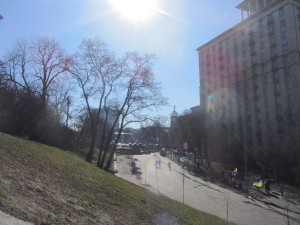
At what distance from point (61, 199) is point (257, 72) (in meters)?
82.0

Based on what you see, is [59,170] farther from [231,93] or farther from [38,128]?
[231,93]

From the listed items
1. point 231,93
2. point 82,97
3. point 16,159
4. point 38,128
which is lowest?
point 16,159

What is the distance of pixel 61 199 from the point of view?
9984 mm

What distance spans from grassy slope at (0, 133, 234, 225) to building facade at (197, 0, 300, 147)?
6059 cm

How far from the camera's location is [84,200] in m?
11.2

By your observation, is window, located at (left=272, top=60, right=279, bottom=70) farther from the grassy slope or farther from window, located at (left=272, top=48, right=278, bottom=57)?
the grassy slope

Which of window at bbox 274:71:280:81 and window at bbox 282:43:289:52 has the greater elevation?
window at bbox 282:43:289:52

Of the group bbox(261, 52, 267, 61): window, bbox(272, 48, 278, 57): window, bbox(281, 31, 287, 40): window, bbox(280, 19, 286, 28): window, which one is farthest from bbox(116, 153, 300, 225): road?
bbox(280, 19, 286, 28): window

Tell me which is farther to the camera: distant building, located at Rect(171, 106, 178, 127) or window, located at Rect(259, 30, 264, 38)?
distant building, located at Rect(171, 106, 178, 127)

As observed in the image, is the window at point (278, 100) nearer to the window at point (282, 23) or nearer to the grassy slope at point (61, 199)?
the window at point (282, 23)

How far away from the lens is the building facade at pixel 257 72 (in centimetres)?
7681

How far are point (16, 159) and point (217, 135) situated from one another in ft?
257

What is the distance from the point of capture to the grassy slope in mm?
8141

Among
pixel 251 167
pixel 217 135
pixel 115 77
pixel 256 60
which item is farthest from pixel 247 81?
pixel 115 77
